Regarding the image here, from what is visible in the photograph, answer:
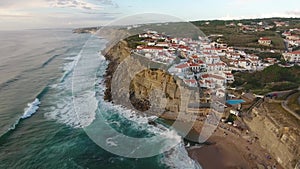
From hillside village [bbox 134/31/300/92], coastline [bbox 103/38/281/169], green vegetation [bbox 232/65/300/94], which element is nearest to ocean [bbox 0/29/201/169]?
coastline [bbox 103/38/281/169]

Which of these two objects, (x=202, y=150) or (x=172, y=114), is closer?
(x=202, y=150)

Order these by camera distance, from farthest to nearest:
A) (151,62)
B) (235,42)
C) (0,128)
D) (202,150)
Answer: (235,42) < (151,62) < (0,128) < (202,150)

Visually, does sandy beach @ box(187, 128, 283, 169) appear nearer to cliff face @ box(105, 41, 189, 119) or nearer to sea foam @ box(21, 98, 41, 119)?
cliff face @ box(105, 41, 189, 119)

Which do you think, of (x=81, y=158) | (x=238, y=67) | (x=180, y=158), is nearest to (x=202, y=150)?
(x=180, y=158)

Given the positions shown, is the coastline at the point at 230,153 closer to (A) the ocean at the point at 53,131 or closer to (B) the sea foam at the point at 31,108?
(A) the ocean at the point at 53,131

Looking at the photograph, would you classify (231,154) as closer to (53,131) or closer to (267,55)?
(53,131)

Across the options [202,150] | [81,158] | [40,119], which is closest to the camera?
[81,158]

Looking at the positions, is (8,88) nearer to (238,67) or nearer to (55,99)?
(55,99)
